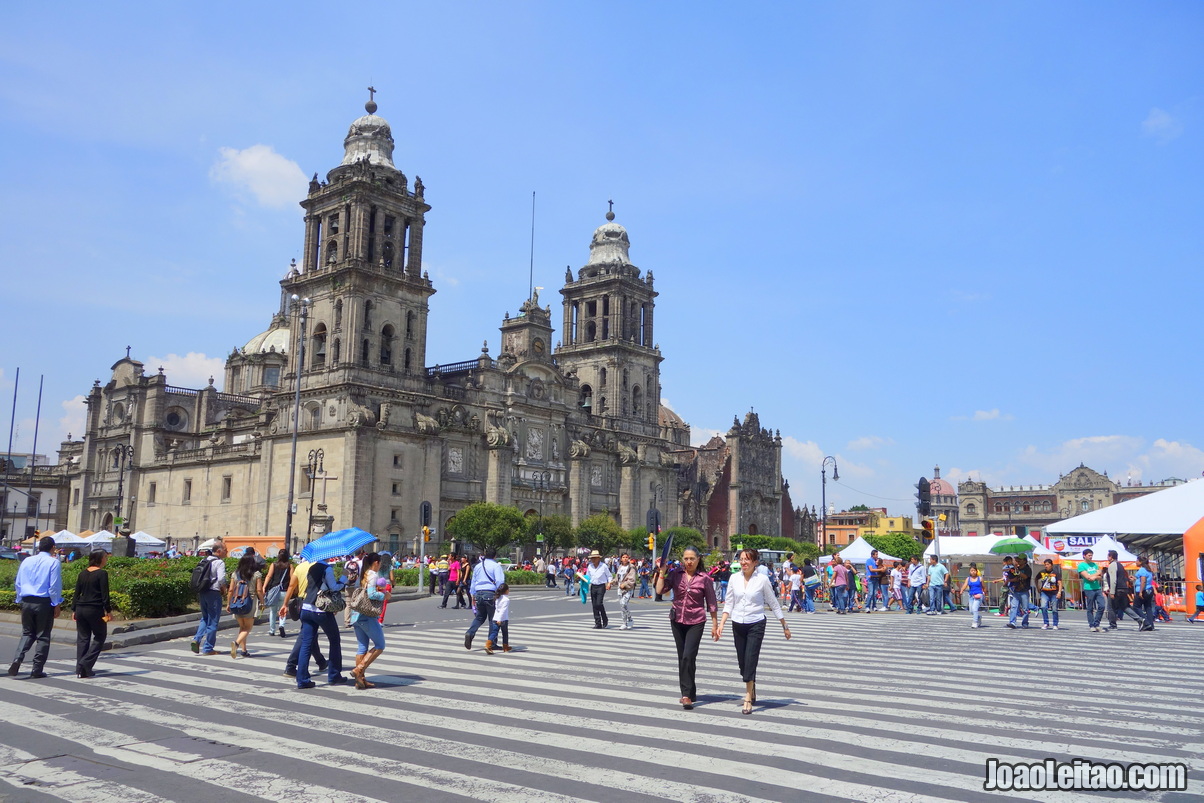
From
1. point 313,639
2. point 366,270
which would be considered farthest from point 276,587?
point 366,270

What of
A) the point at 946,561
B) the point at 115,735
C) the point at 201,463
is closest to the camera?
the point at 115,735

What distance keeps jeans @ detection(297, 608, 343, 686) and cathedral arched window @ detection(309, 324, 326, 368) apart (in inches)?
1831

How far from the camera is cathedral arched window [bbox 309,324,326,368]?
55562mm

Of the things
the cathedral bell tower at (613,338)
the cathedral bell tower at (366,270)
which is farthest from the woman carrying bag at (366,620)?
the cathedral bell tower at (613,338)

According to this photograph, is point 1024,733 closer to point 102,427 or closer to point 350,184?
Result: point 350,184

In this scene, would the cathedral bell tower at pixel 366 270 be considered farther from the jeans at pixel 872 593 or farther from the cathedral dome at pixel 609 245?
the jeans at pixel 872 593

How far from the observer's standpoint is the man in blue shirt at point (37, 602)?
11586 mm

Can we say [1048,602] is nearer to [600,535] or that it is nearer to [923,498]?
[923,498]

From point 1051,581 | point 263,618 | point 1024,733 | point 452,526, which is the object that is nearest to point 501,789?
point 1024,733

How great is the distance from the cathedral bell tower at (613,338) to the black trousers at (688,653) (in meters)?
61.8

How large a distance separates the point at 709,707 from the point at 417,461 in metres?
46.5

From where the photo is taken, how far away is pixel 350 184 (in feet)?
179

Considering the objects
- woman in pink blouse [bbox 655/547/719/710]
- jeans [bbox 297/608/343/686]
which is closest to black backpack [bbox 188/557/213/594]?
jeans [bbox 297/608/343/686]

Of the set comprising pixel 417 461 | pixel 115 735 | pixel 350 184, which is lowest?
pixel 115 735
